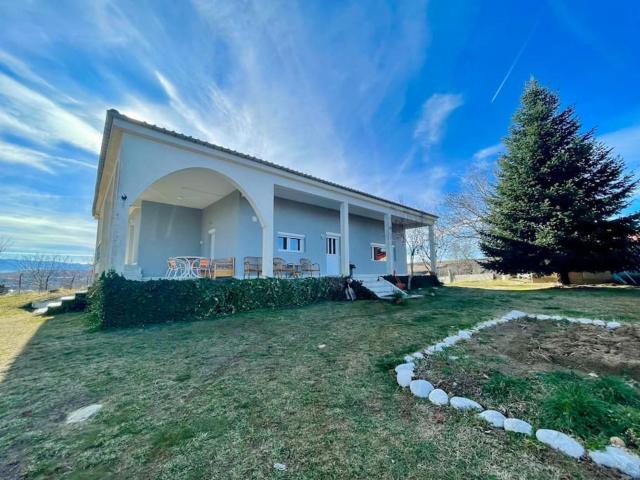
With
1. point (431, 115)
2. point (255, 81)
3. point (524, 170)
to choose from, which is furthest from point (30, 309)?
point (524, 170)

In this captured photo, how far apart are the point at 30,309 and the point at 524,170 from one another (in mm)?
21607

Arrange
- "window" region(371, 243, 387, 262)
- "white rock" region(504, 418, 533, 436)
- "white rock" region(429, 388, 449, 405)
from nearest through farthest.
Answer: "white rock" region(504, 418, 533, 436), "white rock" region(429, 388, 449, 405), "window" region(371, 243, 387, 262)

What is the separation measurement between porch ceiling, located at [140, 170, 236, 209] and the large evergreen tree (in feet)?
43.0

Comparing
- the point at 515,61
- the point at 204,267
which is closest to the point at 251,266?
the point at 204,267

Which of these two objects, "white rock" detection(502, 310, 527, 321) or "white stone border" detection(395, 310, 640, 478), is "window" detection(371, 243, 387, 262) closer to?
"white rock" detection(502, 310, 527, 321)

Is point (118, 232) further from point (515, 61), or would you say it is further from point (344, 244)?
point (515, 61)

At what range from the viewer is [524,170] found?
13125 millimetres

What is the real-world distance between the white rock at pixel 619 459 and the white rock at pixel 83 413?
13.2 ft

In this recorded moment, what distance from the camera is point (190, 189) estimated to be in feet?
37.1

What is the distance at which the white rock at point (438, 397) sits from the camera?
8.61ft

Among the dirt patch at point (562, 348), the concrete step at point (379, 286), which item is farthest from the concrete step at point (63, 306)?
the dirt patch at point (562, 348)

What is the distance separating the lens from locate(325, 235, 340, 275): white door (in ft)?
48.1

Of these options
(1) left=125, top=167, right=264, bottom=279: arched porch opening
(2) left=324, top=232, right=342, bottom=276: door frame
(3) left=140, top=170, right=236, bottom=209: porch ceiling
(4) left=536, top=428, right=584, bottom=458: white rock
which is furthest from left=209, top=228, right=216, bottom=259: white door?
(4) left=536, top=428, right=584, bottom=458: white rock

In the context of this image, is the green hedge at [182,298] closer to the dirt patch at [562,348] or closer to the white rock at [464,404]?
the dirt patch at [562,348]
